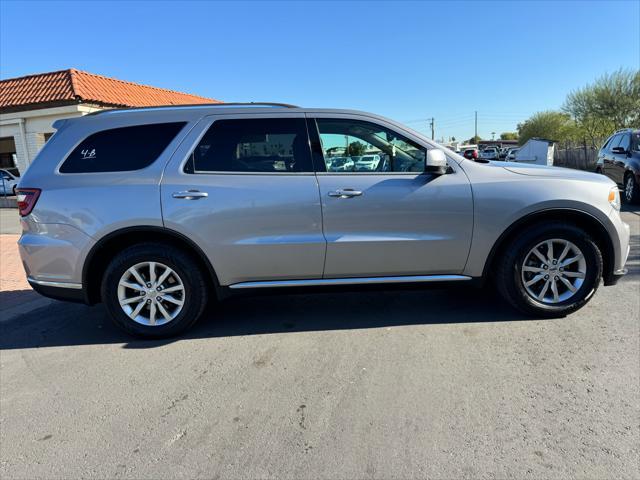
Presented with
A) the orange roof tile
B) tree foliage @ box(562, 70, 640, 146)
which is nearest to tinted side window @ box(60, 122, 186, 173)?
the orange roof tile

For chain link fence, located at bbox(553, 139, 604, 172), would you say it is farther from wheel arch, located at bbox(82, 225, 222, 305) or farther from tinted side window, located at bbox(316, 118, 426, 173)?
wheel arch, located at bbox(82, 225, 222, 305)

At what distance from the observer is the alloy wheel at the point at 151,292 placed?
12.4 ft

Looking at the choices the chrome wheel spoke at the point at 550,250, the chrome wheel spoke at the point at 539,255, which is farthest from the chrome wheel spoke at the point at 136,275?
the chrome wheel spoke at the point at 550,250

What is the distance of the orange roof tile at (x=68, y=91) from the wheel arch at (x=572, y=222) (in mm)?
17349

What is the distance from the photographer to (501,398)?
2.81 metres

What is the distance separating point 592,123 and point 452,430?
42.2 m

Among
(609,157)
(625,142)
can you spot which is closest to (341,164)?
(625,142)

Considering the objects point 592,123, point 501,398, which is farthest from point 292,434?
point 592,123

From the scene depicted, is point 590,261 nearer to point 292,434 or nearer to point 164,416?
point 292,434

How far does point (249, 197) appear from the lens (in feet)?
12.0

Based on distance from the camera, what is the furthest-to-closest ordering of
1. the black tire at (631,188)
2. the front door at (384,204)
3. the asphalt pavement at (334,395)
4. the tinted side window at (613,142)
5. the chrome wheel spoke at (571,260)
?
the tinted side window at (613,142) < the black tire at (631,188) < the chrome wheel spoke at (571,260) < the front door at (384,204) < the asphalt pavement at (334,395)

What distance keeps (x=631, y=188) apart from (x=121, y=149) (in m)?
11.4

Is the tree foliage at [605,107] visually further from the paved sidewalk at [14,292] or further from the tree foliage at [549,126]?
the paved sidewalk at [14,292]

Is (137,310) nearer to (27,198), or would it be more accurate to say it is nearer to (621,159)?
(27,198)
